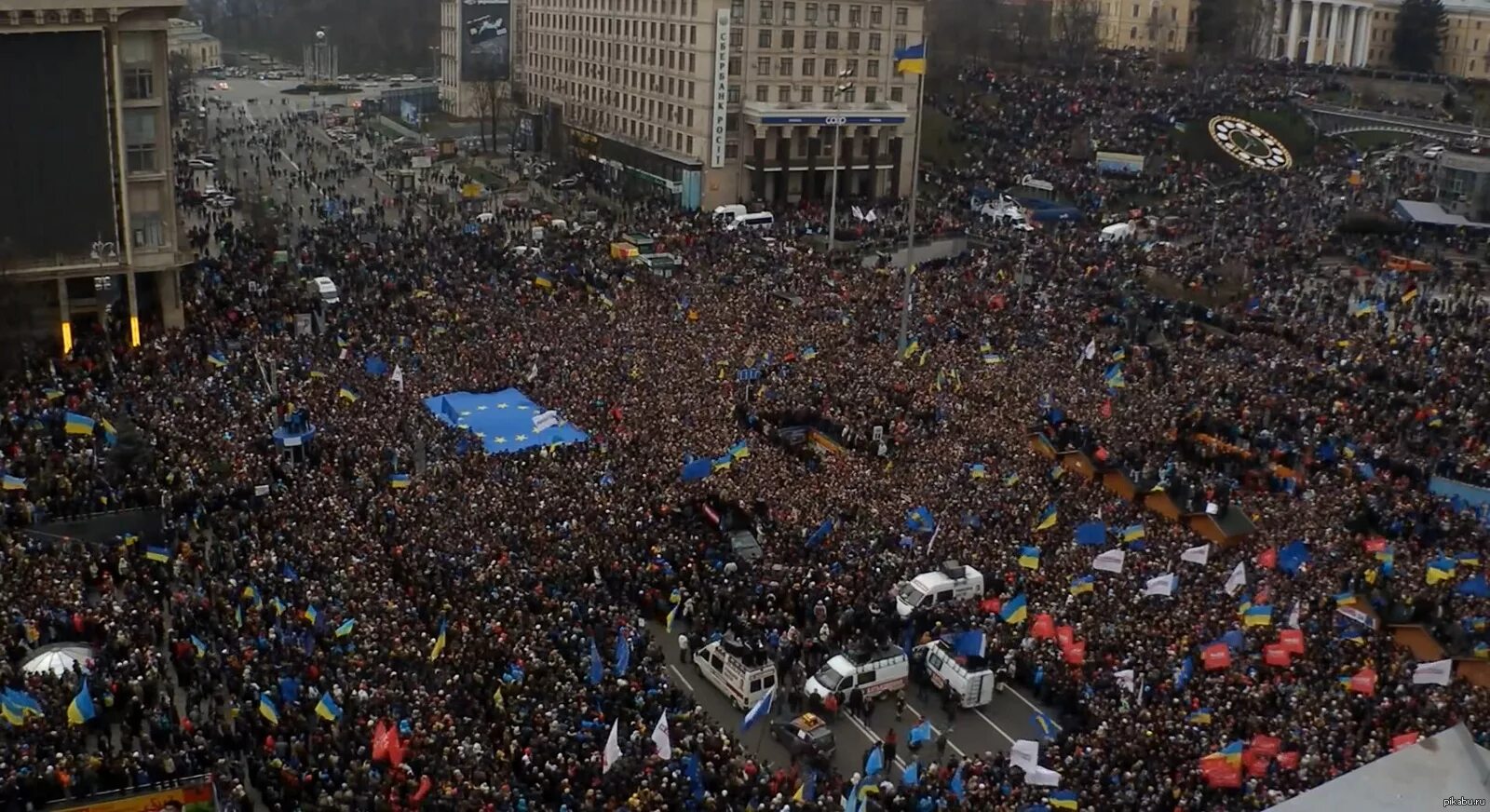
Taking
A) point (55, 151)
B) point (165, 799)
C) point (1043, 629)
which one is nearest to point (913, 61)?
point (1043, 629)

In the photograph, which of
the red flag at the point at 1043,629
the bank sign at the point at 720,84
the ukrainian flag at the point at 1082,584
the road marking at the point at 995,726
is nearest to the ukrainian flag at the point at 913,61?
the ukrainian flag at the point at 1082,584

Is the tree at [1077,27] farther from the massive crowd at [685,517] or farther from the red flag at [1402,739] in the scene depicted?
the red flag at [1402,739]

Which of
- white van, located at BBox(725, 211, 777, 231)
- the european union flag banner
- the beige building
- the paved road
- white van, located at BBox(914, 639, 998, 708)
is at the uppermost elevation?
the beige building

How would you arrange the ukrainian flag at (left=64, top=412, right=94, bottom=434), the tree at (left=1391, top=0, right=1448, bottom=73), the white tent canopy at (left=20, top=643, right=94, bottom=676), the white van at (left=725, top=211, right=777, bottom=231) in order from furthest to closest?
the tree at (left=1391, top=0, right=1448, bottom=73) < the white van at (left=725, top=211, right=777, bottom=231) < the ukrainian flag at (left=64, top=412, right=94, bottom=434) < the white tent canopy at (left=20, top=643, right=94, bottom=676)

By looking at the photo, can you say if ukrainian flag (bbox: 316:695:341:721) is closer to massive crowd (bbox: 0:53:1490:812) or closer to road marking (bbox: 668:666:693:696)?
massive crowd (bbox: 0:53:1490:812)

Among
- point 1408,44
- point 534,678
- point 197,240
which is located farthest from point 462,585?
point 1408,44

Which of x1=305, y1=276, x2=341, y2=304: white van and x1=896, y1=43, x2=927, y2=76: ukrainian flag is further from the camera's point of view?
x1=305, y1=276, x2=341, y2=304: white van

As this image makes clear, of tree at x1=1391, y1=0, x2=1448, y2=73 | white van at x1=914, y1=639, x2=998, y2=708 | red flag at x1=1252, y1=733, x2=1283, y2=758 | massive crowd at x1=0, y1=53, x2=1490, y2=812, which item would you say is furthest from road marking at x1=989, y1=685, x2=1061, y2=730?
tree at x1=1391, y1=0, x2=1448, y2=73
